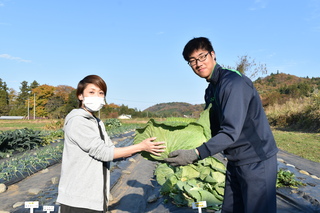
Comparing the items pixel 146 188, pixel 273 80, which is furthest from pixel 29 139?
pixel 273 80

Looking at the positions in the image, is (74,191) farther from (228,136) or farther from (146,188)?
(146,188)

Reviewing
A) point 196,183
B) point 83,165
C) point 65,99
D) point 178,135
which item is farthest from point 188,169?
point 65,99

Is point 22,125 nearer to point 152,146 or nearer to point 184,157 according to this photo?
point 152,146

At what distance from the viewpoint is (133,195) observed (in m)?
4.70

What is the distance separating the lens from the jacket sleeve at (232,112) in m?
1.89

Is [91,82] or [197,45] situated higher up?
[197,45]

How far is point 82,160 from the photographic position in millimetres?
2090

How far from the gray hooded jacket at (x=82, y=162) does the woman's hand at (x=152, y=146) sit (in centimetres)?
29

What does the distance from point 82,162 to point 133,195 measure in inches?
112

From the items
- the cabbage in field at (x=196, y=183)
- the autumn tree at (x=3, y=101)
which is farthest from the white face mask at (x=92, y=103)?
the autumn tree at (x=3, y=101)

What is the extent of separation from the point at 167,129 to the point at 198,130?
0.91 feet

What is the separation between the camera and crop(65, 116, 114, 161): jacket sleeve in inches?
80.6

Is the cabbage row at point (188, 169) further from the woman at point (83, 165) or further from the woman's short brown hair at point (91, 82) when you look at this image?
the woman's short brown hair at point (91, 82)

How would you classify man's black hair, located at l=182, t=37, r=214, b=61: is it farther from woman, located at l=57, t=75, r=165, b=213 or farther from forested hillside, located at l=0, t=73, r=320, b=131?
forested hillside, located at l=0, t=73, r=320, b=131
